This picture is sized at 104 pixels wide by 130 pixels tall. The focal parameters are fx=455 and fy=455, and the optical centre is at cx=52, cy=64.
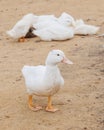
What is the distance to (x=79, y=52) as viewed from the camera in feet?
19.4

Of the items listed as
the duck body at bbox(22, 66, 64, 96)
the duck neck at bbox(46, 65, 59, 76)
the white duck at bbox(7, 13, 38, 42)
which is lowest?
the white duck at bbox(7, 13, 38, 42)

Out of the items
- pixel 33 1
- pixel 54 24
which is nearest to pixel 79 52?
pixel 54 24

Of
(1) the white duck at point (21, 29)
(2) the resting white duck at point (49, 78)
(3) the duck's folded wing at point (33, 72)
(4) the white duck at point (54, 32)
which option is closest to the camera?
(2) the resting white duck at point (49, 78)

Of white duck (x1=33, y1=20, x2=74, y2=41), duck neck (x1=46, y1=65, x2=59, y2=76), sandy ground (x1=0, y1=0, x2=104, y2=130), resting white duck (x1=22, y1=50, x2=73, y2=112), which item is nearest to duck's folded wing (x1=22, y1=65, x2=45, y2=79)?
resting white duck (x1=22, y1=50, x2=73, y2=112)

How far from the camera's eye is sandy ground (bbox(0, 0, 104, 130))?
4035 millimetres

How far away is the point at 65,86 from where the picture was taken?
15.6ft

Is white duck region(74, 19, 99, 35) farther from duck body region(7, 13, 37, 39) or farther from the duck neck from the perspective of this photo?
the duck neck

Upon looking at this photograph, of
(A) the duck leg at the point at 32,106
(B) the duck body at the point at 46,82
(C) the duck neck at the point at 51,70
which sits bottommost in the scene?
(A) the duck leg at the point at 32,106

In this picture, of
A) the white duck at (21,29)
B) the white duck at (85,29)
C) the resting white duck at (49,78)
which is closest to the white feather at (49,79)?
the resting white duck at (49,78)

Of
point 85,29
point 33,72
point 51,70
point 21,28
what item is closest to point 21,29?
point 21,28

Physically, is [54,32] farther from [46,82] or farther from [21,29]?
[46,82]

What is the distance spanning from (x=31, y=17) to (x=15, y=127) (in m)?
3.10

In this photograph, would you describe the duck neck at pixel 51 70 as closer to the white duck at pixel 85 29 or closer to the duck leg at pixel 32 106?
the duck leg at pixel 32 106

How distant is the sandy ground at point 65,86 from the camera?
4.04m
